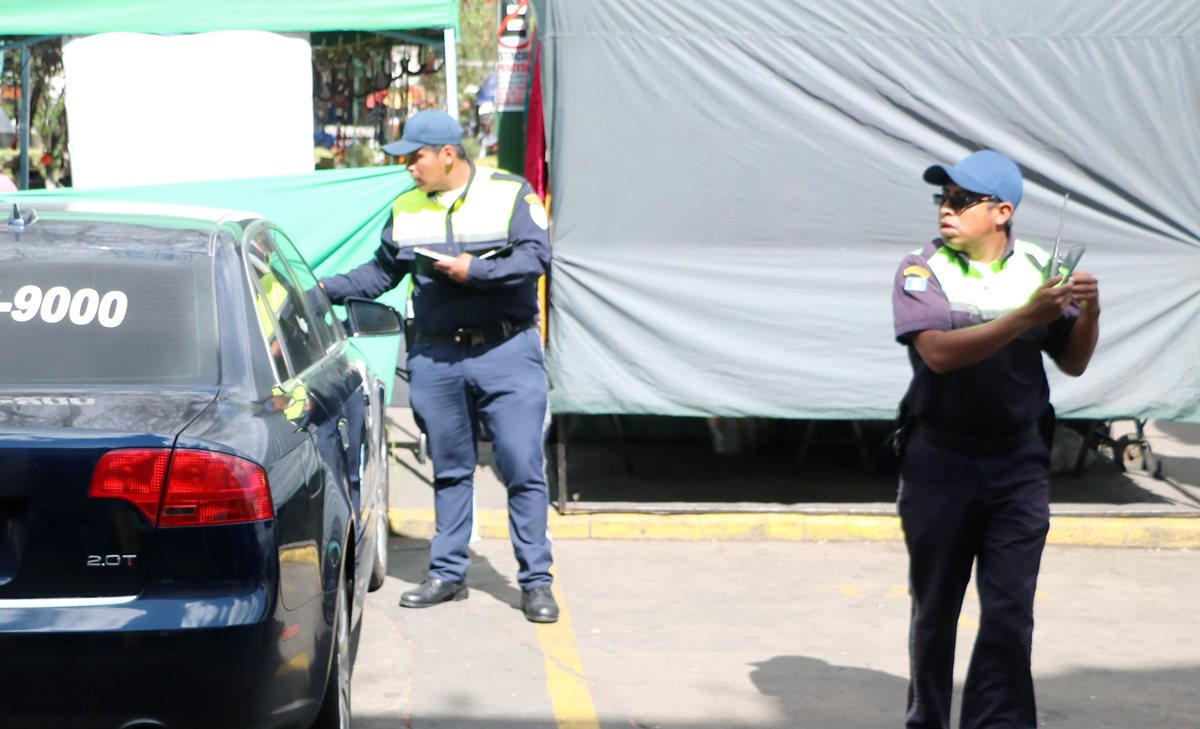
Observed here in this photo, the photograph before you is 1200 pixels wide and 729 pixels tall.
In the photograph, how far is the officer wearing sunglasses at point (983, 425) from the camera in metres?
4.12

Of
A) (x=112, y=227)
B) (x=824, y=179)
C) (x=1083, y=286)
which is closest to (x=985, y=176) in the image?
(x=1083, y=286)

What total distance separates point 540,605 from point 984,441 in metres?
2.39

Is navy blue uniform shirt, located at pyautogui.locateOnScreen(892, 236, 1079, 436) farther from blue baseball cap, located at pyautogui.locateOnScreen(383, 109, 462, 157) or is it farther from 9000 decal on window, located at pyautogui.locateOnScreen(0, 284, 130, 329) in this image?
blue baseball cap, located at pyautogui.locateOnScreen(383, 109, 462, 157)

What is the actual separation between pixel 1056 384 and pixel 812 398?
1.13 m

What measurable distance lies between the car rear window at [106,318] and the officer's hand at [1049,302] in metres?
1.93

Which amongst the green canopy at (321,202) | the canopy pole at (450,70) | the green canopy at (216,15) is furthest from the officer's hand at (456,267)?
the green canopy at (216,15)

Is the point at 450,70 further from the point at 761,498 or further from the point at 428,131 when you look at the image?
the point at 761,498

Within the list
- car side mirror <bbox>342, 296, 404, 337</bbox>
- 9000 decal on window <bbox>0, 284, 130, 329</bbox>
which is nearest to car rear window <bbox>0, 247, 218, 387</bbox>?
9000 decal on window <bbox>0, 284, 130, 329</bbox>

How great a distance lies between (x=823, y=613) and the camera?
6359 mm

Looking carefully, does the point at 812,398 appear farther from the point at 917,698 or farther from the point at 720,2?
the point at 917,698

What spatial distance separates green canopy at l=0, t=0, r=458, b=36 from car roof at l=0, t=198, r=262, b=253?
407 centimetres

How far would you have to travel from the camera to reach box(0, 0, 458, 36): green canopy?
846 centimetres

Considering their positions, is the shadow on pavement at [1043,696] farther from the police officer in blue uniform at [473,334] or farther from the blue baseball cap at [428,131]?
the blue baseball cap at [428,131]

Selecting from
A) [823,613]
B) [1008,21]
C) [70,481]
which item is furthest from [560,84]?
[70,481]
